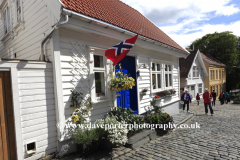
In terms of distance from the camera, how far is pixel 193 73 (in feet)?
79.8

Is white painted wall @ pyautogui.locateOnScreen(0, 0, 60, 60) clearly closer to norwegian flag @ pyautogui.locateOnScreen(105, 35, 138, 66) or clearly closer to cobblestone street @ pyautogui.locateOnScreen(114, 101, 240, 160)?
norwegian flag @ pyautogui.locateOnScreen(105, 35, 138, 66)

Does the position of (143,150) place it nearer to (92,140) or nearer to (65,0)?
(92,140)

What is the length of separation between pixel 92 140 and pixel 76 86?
4.94 ft

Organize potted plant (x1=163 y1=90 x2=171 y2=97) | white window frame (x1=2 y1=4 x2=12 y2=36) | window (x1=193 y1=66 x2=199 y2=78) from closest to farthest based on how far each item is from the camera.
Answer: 1. white window frame (x1=2 y1=4 x2=12 y2=36)
2. potted plant (x1=163 y1=90 x2=171 y2=97)
3. window (x1=193 y1=66 x2=199 y2=78)

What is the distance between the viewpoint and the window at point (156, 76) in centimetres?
848

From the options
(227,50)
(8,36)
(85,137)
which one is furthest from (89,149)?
(227,50)

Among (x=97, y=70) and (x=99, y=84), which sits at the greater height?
(x=97, y=70)

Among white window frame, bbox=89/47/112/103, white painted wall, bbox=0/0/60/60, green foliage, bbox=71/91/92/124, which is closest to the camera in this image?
white painted wall, bbox=0/0/60/60

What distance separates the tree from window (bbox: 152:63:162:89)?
32987 millimetres

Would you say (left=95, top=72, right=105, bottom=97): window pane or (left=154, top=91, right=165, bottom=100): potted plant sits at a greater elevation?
(left=95, top=72, right=105, bottom=97): window pane

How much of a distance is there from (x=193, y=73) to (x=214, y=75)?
27.2 feet

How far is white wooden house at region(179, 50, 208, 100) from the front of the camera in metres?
21.8

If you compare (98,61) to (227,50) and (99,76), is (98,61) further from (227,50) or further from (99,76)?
(227,50)

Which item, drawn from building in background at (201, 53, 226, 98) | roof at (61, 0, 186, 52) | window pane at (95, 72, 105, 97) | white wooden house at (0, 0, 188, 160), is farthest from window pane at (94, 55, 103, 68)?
building in background at (201, 53, 226, 98)
